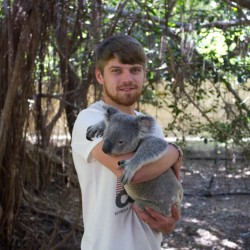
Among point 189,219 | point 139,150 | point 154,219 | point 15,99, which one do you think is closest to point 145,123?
point 139,150

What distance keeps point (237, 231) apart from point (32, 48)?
3643 mm

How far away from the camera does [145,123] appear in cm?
218

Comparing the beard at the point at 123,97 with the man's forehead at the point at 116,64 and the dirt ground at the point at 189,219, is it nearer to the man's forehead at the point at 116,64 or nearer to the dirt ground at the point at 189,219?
the man's forehead at the point at 116,64

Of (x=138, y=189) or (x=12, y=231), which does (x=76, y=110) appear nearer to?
(x=12, y=231)

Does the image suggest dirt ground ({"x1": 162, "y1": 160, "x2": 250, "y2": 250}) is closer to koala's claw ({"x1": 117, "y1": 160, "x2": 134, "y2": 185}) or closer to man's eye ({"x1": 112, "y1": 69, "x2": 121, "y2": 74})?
man's eye ({"x1": 112, "y1": 69, "x2": 121, "y2": 74})

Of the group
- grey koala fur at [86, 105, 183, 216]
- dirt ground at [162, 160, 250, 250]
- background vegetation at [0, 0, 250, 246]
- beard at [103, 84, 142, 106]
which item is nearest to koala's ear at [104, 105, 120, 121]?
grey koala fur at [86, 105, 183, 216]

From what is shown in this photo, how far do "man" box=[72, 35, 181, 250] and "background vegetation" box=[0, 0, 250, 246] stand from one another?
164cm

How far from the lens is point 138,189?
89.4 inches

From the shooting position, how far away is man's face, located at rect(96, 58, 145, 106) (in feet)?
7.62

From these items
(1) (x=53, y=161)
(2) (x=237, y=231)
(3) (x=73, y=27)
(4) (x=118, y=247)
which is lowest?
(2) (x=237, y=231)

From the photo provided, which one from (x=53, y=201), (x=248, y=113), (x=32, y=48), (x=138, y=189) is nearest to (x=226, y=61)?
(x=248, y=113)

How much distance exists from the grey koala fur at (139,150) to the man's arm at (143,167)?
0.03 meters

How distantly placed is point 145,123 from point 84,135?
0.95ft

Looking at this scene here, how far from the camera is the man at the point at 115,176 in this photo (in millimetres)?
2154
